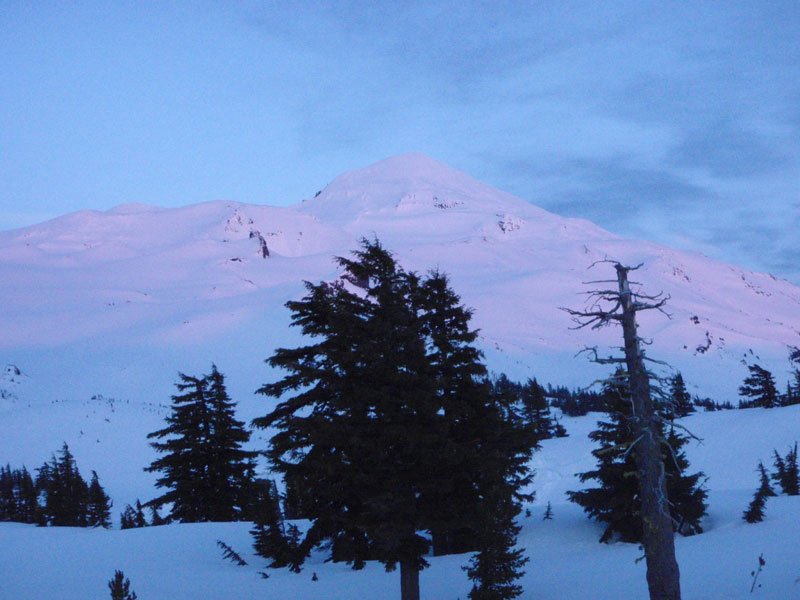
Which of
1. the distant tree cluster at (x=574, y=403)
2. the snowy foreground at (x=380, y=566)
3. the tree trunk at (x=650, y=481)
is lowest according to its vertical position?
the snowy foreground at (x=380, y=566)

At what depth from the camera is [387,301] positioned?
1450cm

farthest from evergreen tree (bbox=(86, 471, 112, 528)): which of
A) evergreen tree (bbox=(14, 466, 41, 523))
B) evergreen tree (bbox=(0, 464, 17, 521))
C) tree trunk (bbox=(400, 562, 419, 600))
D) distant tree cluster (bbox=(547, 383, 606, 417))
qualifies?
distant tree cluster (bbox=(547, 383, 606, 417))

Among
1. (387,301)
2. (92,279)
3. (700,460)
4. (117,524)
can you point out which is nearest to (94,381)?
(117,524)

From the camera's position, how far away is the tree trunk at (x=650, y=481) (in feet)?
33.3

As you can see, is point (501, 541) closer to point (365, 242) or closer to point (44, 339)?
point (365, 242)

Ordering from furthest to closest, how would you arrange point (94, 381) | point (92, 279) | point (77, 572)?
point (92, 279) → point (94, 381) → point (77, 572)

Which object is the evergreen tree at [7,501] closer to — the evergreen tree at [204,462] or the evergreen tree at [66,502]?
the evergreen tree at [66,502]

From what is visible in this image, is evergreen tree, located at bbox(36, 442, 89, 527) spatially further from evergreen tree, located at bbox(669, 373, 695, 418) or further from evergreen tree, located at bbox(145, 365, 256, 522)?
evergreen tree, located at bbox(669, 373, 695, 418)

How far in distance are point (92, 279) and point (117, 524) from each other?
155 meters

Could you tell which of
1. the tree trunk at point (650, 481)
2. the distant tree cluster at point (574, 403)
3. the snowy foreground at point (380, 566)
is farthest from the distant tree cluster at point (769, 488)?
the distant tree cluster at point (574, 403)

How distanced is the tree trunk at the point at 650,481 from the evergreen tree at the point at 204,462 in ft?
72.6

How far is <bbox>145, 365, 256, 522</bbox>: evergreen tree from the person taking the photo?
1147 inches

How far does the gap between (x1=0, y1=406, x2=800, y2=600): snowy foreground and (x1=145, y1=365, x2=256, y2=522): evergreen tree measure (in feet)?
15.2

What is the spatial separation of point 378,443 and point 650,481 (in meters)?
5.55
